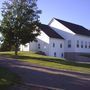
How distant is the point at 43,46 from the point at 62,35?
6.69 m

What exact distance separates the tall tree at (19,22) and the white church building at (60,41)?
9.17 metres

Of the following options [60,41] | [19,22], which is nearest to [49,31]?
[60,41]

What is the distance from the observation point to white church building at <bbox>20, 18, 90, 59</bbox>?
162ft

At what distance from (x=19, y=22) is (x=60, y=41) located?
597 inches

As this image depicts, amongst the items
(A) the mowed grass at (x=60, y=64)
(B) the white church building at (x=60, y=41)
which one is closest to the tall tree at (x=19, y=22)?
(A) the mowed grass at (x=60, y=64)

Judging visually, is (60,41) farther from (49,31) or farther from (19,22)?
(19,22)

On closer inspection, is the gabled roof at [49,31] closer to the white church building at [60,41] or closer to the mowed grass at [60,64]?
the white church building at [60,41]

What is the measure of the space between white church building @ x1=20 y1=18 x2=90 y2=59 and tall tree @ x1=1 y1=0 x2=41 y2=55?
917cm

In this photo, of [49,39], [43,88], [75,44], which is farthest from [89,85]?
[75,44]

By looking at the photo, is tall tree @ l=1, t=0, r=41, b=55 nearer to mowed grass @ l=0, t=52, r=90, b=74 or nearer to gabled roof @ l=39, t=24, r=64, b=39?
mowed grass @ l=0, t=52, r=90, b=74

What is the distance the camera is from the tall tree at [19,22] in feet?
129

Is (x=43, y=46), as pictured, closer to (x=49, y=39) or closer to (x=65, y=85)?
(x=49, y=39)

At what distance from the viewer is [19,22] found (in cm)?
3966

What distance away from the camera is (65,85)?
1564 cm
